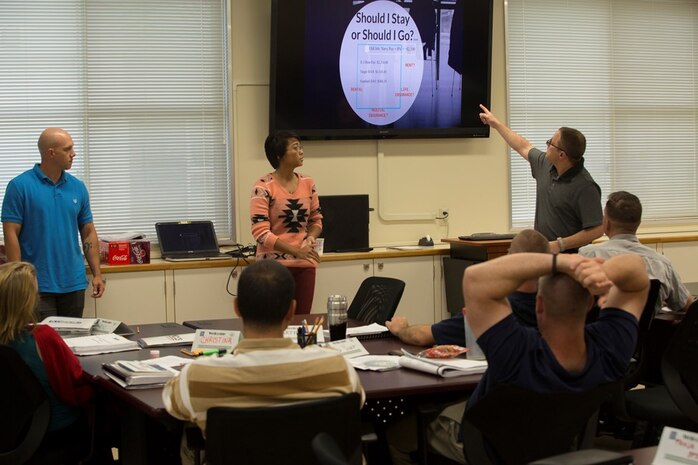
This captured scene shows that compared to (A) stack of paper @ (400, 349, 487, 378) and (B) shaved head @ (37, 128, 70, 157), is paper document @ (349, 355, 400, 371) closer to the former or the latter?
(A) stack of paper @ (400, 349, 487, 378)

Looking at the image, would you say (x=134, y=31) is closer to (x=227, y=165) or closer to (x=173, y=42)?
(x=173, y=42)

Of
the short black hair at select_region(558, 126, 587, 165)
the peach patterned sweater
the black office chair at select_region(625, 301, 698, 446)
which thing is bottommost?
the black office chair at select_region(625, 301, 698, 446)

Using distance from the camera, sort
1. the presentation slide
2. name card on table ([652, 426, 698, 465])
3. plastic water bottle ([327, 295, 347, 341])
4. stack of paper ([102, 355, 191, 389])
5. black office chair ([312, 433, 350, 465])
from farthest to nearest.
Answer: the presentation slide
plastic water bottle ([327, 295, 347, 341])
stack of paper ([102, 355, 191, 389])
name card on table ([652, 426, 698, 465])
black office chair ([312, 433, 350, 465])

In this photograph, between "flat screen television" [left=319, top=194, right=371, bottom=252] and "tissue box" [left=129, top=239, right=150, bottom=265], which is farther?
"flat screen television" [left=319, top=194, right=371, bottom=252]

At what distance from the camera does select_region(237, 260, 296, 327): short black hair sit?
8.59 feet

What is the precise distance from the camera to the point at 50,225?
5375 millimetres

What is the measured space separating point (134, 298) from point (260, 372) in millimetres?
3787

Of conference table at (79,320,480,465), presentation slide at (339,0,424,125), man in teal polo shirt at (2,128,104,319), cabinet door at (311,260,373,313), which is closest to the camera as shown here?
conference table at (79,320,480,465)

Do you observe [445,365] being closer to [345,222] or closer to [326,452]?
[326,452]

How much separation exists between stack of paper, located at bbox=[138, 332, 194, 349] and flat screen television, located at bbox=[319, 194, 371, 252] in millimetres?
2635

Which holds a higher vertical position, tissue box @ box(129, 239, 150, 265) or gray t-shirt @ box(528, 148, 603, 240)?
gray t-shirt @ box(528, 148, 603, 240)

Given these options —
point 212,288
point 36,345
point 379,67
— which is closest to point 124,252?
point 212,288

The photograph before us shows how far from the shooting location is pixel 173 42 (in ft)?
21.7

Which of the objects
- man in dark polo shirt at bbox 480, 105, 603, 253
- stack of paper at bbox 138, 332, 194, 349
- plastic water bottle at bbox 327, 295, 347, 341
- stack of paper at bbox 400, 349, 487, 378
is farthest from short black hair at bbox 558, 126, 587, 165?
stack of paper at bbox 138, 332, 194, 349
